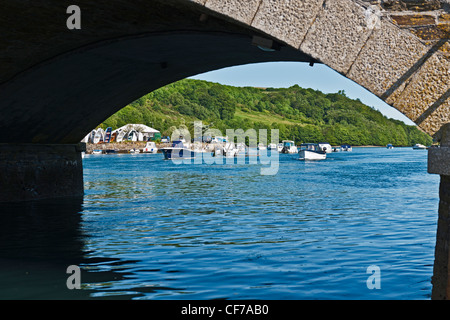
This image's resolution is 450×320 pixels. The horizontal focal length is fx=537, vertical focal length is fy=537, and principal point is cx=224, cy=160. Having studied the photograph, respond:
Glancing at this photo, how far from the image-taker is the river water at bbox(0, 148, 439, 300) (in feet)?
30.3

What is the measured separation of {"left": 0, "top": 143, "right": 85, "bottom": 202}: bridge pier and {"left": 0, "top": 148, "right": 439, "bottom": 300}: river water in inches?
29.1

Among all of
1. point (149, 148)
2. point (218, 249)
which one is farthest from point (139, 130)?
point (218, 249)

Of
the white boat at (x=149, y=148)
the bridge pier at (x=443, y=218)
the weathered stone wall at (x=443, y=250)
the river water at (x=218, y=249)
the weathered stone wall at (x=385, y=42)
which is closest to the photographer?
the bridge pier at (x=443, y=218)

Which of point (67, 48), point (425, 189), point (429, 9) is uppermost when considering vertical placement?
point (67, 48)

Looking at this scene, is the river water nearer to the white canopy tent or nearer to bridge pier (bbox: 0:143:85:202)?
bridge pier (bbox: 0:143:85:202)

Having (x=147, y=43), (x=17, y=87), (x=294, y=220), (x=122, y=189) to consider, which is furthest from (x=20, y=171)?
(x=122, y=189)

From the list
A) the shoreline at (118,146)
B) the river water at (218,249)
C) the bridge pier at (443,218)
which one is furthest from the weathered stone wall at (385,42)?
the shoreline at (118,146)

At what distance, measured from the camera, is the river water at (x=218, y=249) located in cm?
924

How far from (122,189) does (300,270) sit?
21.9m

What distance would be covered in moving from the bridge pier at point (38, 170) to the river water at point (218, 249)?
739 mm

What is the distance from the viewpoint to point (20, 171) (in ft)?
63.4

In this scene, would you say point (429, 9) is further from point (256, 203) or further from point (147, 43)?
point (256, 203)

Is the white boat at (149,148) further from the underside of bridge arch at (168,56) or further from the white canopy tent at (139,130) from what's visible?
the underside of bridge arch at (168,56)

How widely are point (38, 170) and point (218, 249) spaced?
10180 millimetres
